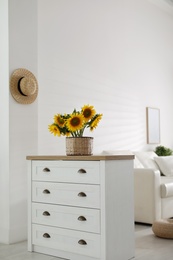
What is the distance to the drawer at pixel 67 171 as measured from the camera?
276 centimetres

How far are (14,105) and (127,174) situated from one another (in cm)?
121

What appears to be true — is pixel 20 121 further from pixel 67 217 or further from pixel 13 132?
pixel 67 217

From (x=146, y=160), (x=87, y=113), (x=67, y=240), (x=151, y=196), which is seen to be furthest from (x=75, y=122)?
(x=146, y=160)

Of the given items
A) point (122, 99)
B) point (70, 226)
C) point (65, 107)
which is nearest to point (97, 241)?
point (70, 226)

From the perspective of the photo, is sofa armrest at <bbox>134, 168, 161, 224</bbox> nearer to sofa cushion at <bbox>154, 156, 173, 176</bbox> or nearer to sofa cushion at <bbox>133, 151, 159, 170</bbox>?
sofa cushion at <bbox>133, 151, 159, 170</bbox>

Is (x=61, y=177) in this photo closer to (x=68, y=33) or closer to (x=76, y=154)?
(x=76, y=154)

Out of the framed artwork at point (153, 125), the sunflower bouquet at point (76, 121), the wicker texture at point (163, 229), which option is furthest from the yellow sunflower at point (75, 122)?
the framed artwork at point (153, 125)

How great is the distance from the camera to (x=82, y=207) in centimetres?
282

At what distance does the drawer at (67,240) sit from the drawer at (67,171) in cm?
38

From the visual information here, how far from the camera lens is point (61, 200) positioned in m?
2.95

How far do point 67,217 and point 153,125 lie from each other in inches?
131

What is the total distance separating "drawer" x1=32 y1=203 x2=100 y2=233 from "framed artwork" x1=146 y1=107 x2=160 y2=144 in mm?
A: 3016

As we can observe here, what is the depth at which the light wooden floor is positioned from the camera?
2.91 meters

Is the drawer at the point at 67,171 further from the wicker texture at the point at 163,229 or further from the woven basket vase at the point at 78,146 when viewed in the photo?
the wicker texture at the point at 163,229
